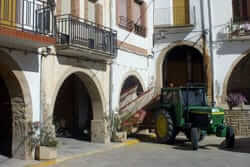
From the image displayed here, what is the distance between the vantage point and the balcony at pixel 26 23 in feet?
25.8

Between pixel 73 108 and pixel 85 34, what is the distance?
15.7ft

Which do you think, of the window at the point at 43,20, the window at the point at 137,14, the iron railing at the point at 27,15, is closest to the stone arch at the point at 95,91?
the window at the point at 43,20

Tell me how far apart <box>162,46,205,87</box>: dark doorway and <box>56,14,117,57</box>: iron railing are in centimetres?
618

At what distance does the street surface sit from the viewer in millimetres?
8648

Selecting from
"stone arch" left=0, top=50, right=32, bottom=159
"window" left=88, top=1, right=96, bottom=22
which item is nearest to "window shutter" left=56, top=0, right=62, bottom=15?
"window" left=88, top=1, right=96, bottom=22

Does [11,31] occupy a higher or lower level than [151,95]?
higher

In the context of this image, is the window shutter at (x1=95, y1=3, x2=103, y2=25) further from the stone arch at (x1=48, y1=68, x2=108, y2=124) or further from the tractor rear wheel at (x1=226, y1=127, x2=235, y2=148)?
the tractor rear wheel at (x1=226, y1=127, x2=235, y2=148)

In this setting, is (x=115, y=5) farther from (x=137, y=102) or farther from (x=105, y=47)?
(x=137, y=102)

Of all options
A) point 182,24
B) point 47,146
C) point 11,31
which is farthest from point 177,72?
point 11,31

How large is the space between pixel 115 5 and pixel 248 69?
28.5 feet

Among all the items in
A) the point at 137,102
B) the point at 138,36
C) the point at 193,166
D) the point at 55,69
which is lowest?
the point at 193,166

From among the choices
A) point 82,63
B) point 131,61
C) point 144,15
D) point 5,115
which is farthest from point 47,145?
point 144,15

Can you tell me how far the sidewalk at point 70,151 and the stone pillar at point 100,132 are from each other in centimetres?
33

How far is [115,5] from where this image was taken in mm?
13484
